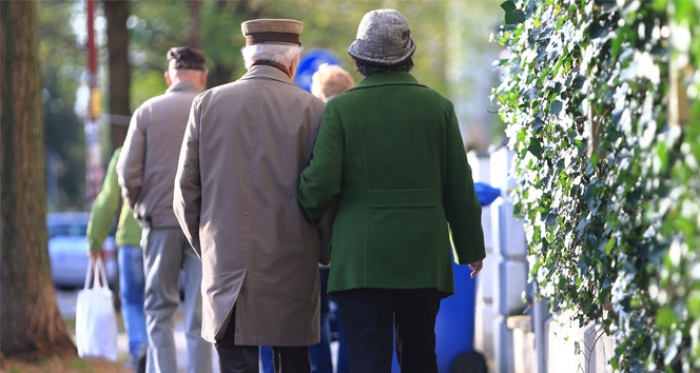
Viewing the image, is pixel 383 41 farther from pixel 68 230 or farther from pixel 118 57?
pixel 68 230

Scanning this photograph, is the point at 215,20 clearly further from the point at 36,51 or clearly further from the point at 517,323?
the point at 517,323

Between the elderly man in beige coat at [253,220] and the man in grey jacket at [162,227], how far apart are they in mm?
1530

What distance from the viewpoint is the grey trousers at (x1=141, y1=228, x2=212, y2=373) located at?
687 cm

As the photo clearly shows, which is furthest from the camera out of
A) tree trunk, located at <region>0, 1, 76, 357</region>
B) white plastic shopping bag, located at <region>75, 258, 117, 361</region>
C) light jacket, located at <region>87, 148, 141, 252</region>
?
tree trunk, located at <region>0, 1, 76, 357</region>

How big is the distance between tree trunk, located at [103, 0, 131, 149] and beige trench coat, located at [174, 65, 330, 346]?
10078mm

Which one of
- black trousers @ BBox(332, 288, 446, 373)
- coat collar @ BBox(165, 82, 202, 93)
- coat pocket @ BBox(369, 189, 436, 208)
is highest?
coat collar @ BBox(165, 82, 202, 93)

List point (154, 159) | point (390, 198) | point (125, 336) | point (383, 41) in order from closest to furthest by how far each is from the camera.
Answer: point (390, 198) < point (383, 41) < point (154, 159) < point (125, 336)

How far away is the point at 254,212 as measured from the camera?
5.19m

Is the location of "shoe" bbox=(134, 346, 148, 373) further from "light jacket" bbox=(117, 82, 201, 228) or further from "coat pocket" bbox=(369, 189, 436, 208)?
"coat pocket" bbox=(369, 189, 436, 208)

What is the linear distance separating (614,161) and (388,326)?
134 centimetres

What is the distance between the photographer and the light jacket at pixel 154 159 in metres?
6.90

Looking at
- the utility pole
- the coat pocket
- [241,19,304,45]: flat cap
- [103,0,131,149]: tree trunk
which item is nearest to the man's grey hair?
[241,19,304,45]: flat cap

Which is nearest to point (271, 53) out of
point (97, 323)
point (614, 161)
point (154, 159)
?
point (154, 159)

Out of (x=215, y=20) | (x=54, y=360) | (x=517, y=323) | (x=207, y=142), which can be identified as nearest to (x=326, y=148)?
(x=207, y=142)
